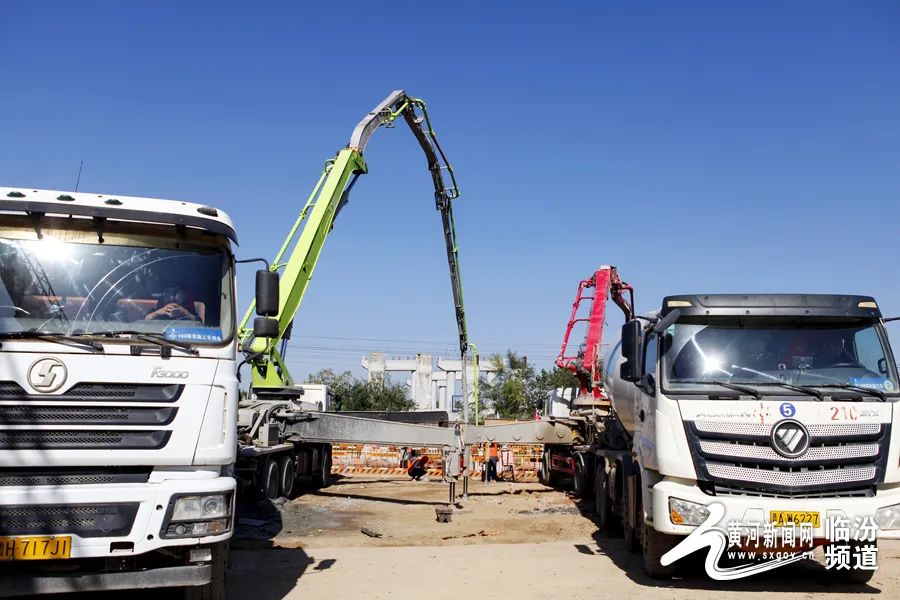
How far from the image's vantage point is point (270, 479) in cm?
1489

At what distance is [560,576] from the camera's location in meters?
8.80

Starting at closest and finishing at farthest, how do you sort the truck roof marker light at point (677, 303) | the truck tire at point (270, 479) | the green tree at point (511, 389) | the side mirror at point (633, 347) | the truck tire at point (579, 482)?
the truck roof marker light at point (677, 303) → the side mirror at point (633, 347) → the truck tire at point (270, 479) → the truck tire at point (579, 482) → the green tree at point (511, 389)

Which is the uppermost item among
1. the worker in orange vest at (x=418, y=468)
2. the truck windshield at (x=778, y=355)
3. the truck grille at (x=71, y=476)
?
the truck windshield at (x=778, y=355)

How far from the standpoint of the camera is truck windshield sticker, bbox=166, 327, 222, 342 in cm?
626

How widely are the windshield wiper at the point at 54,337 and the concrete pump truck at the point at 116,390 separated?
11 mm

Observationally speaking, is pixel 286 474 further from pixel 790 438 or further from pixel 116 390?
pixel 790 438

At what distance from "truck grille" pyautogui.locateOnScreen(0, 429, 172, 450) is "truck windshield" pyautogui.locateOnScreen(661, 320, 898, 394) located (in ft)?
15.4

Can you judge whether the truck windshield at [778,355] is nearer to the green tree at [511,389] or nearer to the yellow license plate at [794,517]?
the yellow license plate at [794,517]

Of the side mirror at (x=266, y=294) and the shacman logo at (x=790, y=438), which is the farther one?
the shacman logo at (x=790, y=438)

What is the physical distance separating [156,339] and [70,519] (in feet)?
4.48

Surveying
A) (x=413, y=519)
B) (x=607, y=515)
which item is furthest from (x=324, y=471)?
(x=607, y=515)

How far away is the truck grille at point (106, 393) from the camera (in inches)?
225

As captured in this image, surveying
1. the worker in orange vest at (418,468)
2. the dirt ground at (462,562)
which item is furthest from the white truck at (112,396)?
the worker in orange vest at (418,468)

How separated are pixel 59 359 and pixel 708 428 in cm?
551
